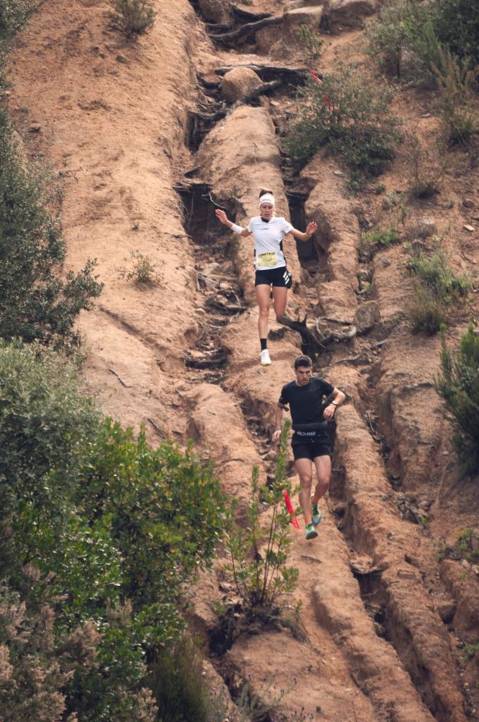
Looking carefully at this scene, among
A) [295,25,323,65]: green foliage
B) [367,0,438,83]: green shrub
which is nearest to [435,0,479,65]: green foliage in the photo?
[367,0,438,83]: green shrub

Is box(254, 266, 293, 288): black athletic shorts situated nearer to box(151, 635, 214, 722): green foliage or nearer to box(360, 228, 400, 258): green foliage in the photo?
box(360, 228, 400, 258): green foliage

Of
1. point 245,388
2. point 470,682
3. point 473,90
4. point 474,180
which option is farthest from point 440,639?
point 473,90

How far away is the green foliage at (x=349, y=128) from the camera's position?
1998 centimetres

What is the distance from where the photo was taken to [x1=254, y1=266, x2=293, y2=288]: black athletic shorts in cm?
1628

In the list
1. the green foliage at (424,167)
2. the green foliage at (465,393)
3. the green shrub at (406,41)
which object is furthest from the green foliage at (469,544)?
the green shrub at (406,41)

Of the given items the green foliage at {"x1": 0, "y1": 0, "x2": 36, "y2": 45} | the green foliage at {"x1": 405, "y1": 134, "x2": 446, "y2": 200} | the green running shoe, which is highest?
the green foliage at {"x1": 0, "y1": 0, "x2": 36, "y2": 45}

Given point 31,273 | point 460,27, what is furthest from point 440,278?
point 460,27

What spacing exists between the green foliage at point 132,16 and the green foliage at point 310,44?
2.75 m

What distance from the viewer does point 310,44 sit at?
2364 cm

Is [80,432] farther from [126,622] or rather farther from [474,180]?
[474,180]

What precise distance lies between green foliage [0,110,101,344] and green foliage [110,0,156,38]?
668cm

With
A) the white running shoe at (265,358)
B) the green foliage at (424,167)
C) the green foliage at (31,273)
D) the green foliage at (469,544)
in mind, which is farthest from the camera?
the green foliage at (424,167)

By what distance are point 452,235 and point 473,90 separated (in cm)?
441

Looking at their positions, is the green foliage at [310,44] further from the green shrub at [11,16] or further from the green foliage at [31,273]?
the green foliage at [31,273]
